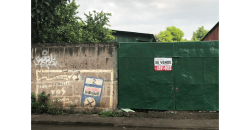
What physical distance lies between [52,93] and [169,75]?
168 inches

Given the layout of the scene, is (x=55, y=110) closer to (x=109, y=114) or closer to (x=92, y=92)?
(x=92, y=92)

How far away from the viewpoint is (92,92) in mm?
6520

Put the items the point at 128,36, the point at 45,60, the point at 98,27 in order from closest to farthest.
Result: the point at 45,60 < the point at 98,27 < the point at 128,36

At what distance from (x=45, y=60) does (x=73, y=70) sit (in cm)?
114

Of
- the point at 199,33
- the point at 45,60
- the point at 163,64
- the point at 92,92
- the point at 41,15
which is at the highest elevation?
the point at 199,33

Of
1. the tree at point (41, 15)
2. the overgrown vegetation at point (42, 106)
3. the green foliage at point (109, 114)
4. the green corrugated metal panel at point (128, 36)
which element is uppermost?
the green corrugated metal panel at point (128, 36)

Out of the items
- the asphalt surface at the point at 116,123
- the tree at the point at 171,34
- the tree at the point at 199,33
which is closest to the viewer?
the asphalt surface at the point at 116,123

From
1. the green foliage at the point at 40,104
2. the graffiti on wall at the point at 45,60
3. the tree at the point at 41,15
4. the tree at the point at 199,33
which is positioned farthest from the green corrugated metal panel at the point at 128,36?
the tree at the point at 199,33

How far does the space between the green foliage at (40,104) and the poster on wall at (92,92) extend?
134 centimetres

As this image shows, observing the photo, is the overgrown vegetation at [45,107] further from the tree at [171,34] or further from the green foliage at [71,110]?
the tree at [171,34]

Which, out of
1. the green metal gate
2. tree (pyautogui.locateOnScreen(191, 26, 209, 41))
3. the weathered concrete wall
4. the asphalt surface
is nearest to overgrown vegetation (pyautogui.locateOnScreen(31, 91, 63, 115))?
the weathered concrete wall

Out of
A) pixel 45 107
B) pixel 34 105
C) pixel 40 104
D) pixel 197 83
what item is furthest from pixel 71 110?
pixel 197 83

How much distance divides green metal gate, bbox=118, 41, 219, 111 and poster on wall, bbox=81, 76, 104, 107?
0.73 metres

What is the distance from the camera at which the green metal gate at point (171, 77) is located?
6129 millimetres
